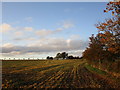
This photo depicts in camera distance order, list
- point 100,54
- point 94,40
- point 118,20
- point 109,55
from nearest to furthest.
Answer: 1. point 118,20
2. point 109,55
3. point 100,54
4. point 94,40

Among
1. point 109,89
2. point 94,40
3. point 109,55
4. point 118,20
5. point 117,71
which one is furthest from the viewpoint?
point 94,40

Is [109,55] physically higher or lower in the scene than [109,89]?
higher

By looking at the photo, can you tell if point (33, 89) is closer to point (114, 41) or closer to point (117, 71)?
point (114, 41)

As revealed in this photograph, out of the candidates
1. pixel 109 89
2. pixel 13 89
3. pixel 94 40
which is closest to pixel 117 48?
pixel 109 89

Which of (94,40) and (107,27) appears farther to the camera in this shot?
(94,40)

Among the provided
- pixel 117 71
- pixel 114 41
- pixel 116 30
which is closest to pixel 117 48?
pixel 114 41

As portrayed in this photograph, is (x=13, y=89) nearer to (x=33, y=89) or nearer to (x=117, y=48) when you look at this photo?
(x=33, y=89)

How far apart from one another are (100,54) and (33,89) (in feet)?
78.6

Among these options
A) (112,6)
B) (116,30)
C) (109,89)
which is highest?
(112,6)

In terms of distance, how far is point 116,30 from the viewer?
622 inches

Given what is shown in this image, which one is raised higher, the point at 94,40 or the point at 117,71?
the point at 94,40

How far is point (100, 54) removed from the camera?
33.1 metres

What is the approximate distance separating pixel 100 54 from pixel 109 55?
4471 mm

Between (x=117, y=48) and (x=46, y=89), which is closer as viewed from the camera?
(x=46, y=89)
